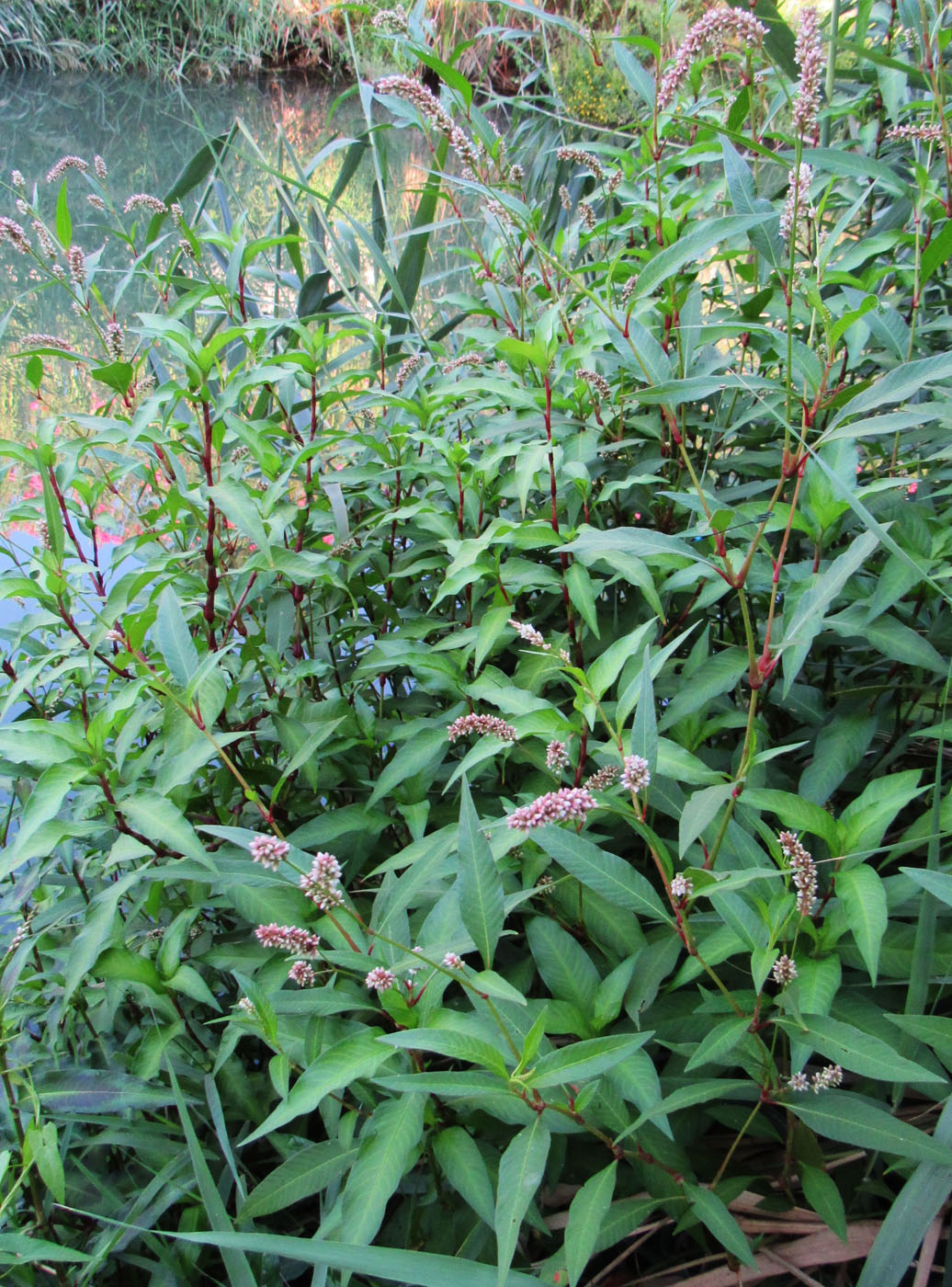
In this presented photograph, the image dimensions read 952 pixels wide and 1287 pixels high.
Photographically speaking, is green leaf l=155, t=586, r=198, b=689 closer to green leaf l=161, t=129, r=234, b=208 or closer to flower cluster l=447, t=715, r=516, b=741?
flower cluster l=447, t=715, r=516, b=741

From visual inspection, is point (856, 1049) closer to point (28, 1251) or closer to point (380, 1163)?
point (380, 1163)

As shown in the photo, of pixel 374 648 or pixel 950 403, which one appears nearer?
pixel 950 403

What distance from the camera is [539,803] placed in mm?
580

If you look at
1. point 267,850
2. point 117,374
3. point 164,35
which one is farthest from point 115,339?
point 164,35

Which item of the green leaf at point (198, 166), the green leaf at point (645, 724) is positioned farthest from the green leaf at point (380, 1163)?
the green leaf at point (198, 166)

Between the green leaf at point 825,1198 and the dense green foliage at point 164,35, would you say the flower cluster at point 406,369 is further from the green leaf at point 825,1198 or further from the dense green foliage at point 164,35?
the dense green foliage at point 164,35

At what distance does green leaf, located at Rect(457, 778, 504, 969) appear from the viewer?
613 millimetres

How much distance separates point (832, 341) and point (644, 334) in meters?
0.21

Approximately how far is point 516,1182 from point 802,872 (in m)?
0.28

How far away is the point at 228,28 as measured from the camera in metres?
9.34

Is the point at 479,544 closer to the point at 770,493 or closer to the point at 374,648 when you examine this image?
the point at 374,648

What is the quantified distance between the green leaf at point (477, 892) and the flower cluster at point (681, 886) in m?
0.12

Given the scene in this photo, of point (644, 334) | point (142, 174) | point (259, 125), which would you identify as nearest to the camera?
point (644, 334)

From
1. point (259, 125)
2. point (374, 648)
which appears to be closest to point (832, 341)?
point (374, 648)
